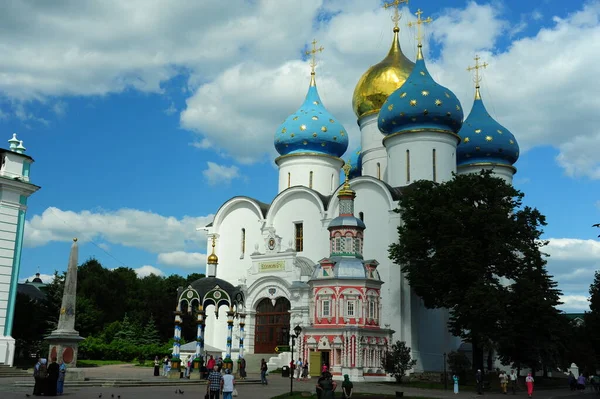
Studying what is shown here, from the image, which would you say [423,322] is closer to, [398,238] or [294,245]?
[398,238]

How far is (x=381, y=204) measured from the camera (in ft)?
103

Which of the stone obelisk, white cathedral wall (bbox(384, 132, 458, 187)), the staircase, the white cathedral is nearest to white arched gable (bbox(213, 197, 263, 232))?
the white cathedral

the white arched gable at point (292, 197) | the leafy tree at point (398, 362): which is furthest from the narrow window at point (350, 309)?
the white arched gable at point (292, 197)

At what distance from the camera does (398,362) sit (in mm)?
26641

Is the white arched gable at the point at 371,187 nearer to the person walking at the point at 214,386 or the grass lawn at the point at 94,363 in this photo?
the grass lawn at the point at 94,363

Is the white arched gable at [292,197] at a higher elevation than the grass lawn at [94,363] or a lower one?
higher

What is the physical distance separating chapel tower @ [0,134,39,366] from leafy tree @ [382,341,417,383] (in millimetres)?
14704

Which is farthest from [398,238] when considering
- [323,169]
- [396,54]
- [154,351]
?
[154,351]

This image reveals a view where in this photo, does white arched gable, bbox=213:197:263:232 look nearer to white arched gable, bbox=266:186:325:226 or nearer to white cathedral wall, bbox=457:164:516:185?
white arched gable, bbox=266:186:325:226

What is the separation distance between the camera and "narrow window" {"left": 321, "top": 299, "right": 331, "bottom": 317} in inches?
1078

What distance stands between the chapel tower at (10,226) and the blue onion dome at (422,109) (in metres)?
18.1

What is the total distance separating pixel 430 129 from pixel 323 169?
7205 mm

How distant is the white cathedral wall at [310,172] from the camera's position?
122ft

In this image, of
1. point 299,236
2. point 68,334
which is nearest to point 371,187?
point 299,236
